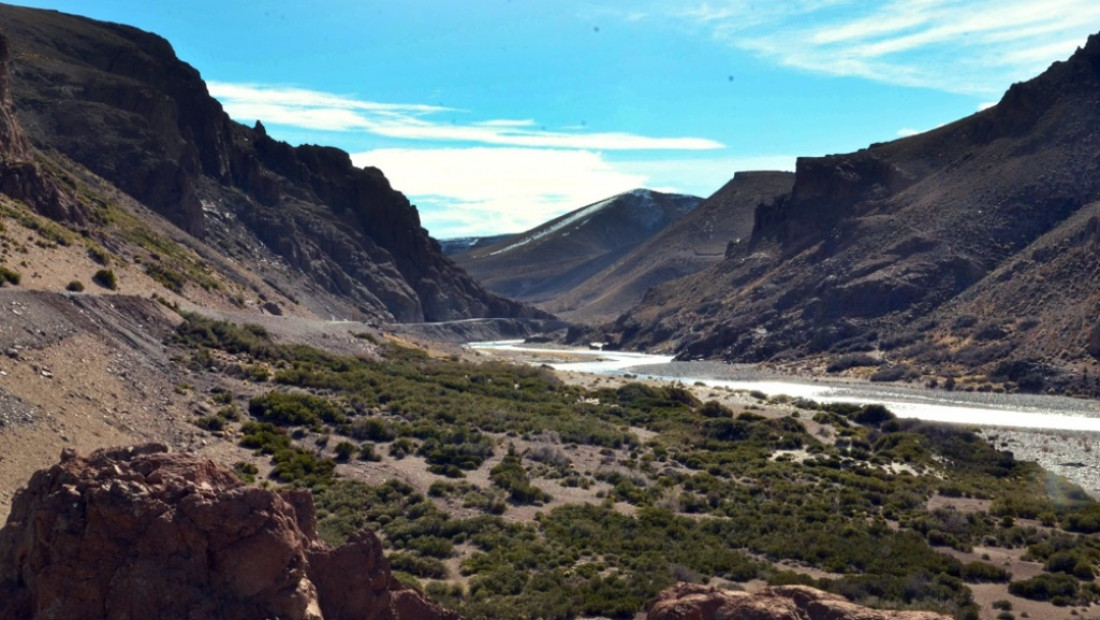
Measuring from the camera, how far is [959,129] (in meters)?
97.5

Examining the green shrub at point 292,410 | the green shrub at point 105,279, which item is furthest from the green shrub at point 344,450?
the green shrub at point 105,279

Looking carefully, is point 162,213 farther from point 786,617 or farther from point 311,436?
point 786,617

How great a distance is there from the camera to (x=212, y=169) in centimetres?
8138

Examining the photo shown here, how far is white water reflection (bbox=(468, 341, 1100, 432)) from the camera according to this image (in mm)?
45091

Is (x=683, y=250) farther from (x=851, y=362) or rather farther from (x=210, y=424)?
(x=210, y=424)

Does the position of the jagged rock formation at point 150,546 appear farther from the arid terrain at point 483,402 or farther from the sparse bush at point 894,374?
the sparse bush at point 894,374

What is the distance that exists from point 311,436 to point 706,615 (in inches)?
773

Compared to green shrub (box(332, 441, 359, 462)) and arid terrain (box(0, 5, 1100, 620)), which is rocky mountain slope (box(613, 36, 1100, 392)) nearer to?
arid terrain (box(0, 5, 1100, 620))

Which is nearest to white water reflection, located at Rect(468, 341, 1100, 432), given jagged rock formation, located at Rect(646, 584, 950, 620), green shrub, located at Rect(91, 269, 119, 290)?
green shrub, located at Rect(91, 269, 119, 290)

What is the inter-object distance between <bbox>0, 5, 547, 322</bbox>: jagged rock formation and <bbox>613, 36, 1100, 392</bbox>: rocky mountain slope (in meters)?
25.3

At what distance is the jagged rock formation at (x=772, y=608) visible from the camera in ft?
34.6

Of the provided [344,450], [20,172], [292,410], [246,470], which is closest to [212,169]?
[20,172]

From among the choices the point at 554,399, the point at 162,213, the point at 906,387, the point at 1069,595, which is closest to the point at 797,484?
the point at 1069,595

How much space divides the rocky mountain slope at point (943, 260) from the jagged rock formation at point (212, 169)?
25339mm
